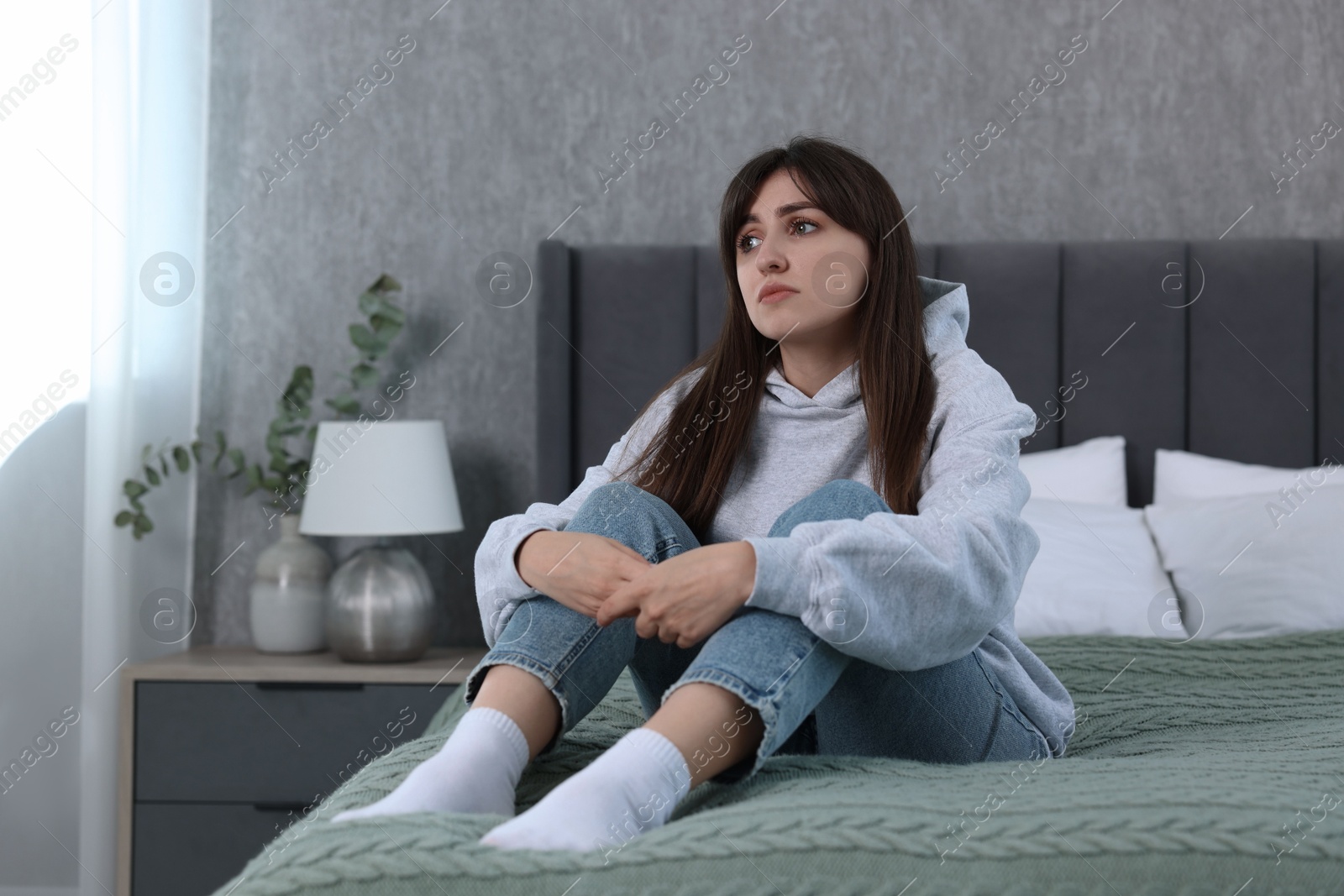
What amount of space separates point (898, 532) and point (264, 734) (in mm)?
1565

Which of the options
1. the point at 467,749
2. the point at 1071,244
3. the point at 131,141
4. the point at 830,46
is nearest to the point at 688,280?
the point at 830,46

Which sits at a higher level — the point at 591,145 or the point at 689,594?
the point at 591,145

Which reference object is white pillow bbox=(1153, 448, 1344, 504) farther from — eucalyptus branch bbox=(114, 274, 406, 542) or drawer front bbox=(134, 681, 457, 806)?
eucalyptus branch bbox=(114, 274, 406, 542)

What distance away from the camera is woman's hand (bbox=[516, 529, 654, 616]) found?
1048 millimetres

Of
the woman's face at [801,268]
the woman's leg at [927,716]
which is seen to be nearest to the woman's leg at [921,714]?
the woman's leg at [927,716]

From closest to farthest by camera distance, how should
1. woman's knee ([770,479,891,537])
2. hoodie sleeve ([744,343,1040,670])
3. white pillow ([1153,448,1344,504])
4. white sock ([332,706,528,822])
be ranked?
white sock ([332,706,528,822]) → hoodie sleeve ([744,343,1040,670]) → woman's knee ([770,479,891,537]) → white pillow ([1153,448,1344,504])

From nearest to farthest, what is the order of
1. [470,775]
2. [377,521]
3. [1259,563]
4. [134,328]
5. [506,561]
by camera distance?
[470,775]
[506,561]
[1259,563]
[377,521]
[134,328]

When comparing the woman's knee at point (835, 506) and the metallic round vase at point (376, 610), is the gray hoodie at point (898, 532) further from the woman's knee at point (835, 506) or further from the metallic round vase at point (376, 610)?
the metallic round vase at point (376, 610)

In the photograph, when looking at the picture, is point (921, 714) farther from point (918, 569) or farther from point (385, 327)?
point (385, 327)

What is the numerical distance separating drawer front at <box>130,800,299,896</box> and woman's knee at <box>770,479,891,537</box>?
1.45 metres

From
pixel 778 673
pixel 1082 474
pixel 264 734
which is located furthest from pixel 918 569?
pixel 264 734

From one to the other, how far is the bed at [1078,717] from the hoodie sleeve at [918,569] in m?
0.12

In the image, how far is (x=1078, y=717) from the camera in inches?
53.9

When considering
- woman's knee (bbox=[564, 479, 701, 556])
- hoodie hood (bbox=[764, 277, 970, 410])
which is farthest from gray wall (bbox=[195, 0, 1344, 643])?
woman's knee (bbox=[564, 479, 701, 556])
